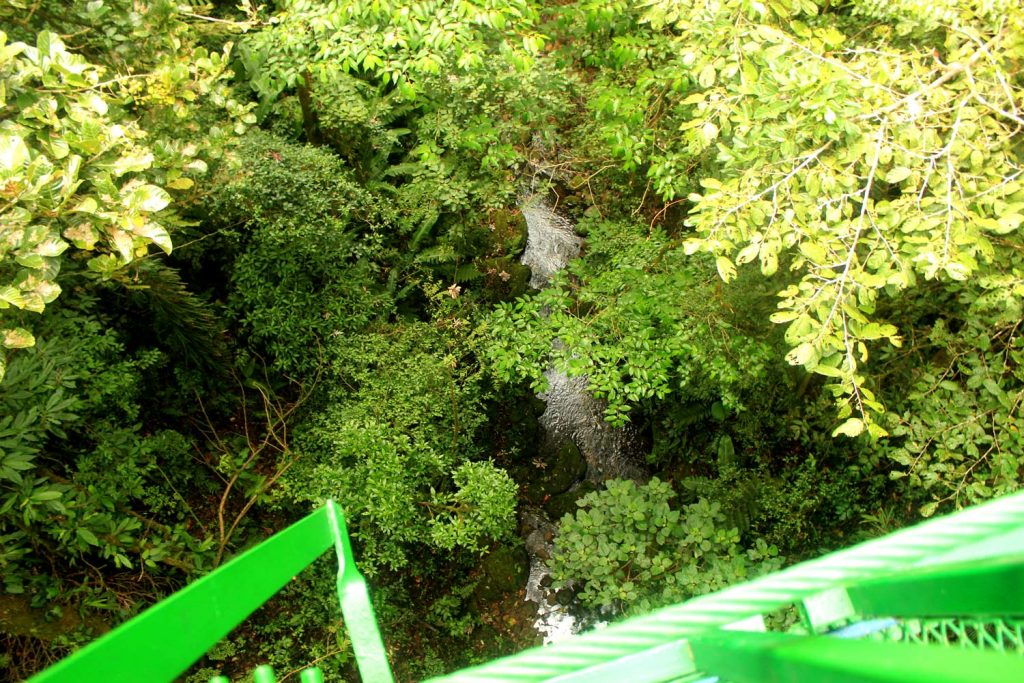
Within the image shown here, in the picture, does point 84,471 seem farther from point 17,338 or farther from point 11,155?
point 11,155

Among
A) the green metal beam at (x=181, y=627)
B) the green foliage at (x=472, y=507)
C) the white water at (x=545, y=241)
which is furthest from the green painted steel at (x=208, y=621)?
the white water at (x=545, y=241)

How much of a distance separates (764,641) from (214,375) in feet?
18.0

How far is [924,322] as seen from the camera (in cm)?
413

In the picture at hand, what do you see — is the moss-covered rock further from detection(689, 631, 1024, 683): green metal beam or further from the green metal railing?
detection(689, 631, 1024, 683): green metal beam

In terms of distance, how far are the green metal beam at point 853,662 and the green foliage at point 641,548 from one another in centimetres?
353

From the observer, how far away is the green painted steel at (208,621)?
51 centimetres

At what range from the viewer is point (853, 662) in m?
0.39

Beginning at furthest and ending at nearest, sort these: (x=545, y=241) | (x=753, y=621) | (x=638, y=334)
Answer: (x=545, y=241), (x=638, y=334), (x=753, y=621)

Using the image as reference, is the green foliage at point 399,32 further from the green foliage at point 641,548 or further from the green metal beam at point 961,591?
the green metal beam at point 961,591

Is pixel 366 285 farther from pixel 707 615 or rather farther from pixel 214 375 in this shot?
pixel 707 615

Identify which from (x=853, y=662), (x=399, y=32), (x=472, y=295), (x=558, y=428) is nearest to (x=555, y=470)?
(x=558, y=428)

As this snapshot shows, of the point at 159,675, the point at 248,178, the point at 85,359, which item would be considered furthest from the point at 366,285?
the point at 159,675

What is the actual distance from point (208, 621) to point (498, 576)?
499cm

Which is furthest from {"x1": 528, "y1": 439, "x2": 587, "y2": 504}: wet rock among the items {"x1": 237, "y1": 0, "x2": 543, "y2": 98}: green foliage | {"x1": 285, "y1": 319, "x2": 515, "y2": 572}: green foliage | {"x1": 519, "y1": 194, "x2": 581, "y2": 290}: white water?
{"x1": 237, "y1": 0, "x2": 543, "y2": 98}: green foliage
